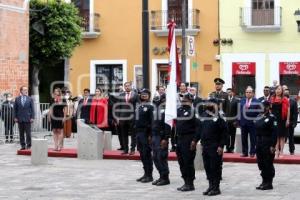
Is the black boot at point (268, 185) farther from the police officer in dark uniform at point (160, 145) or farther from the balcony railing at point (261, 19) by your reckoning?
the balcony railing at point (261, 19)

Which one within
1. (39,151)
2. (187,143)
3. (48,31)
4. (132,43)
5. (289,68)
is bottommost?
(39,151)

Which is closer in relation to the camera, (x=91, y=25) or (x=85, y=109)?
(x=85, y=109)

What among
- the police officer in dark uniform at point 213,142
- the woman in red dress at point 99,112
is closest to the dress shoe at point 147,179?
the police officer in dark uniform at point 213,142

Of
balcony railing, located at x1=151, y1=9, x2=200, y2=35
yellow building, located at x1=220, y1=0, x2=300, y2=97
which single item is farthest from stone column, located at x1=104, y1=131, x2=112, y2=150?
balcony railing, located at x1=151, y1=9, x2=200, y2=35

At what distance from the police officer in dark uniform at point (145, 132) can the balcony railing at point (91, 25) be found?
20153 millimetres

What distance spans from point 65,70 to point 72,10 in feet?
20.8

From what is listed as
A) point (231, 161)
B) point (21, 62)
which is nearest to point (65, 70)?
point (21, 62)

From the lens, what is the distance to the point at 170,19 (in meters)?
32.9

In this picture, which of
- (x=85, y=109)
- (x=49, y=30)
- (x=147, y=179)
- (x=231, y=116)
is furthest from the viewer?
(x=49, y=30)

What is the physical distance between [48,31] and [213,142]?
17.4 m

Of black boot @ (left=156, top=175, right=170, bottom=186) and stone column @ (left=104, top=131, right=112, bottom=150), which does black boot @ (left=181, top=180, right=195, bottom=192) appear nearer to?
black boot @ (left=156, top=175, right=170, bottom=186)

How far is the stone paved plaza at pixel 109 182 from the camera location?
12656 millimetres

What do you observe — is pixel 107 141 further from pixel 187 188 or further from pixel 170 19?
pixel 170 19

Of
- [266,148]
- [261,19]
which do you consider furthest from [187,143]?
[261,19]
